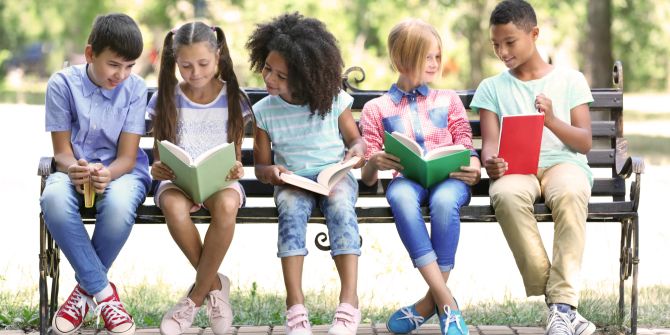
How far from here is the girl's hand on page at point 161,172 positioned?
4258mm

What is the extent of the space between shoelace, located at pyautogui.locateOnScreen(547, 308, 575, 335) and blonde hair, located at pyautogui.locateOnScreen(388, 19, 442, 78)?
1123 mm

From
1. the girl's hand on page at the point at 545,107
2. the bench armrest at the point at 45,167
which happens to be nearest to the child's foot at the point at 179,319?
the bench armrest at the point at 45,167

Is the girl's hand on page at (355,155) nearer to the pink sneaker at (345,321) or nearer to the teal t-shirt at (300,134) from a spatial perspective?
the teal t-shirt at (300,134)

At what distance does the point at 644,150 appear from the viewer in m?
12.7

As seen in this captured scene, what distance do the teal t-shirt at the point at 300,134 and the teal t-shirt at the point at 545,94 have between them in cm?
63

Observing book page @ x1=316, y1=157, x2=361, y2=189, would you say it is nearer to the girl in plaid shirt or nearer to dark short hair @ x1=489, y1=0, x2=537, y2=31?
the girl in plaid shirt

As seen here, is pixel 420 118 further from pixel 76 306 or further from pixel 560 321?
pixel 76 306

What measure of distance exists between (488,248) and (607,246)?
2.29ft

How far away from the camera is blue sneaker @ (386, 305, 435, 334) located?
177 inches

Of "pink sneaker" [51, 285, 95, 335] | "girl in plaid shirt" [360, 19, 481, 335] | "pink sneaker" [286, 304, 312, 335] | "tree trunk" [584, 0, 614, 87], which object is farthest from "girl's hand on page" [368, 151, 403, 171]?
"tree trunk" [584, 0, 614, 87]

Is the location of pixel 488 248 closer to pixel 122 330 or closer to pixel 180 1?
pixel 122 330

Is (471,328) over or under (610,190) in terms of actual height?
under

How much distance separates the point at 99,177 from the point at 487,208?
1.48m

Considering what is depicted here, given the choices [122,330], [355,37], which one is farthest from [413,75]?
[355,37]
